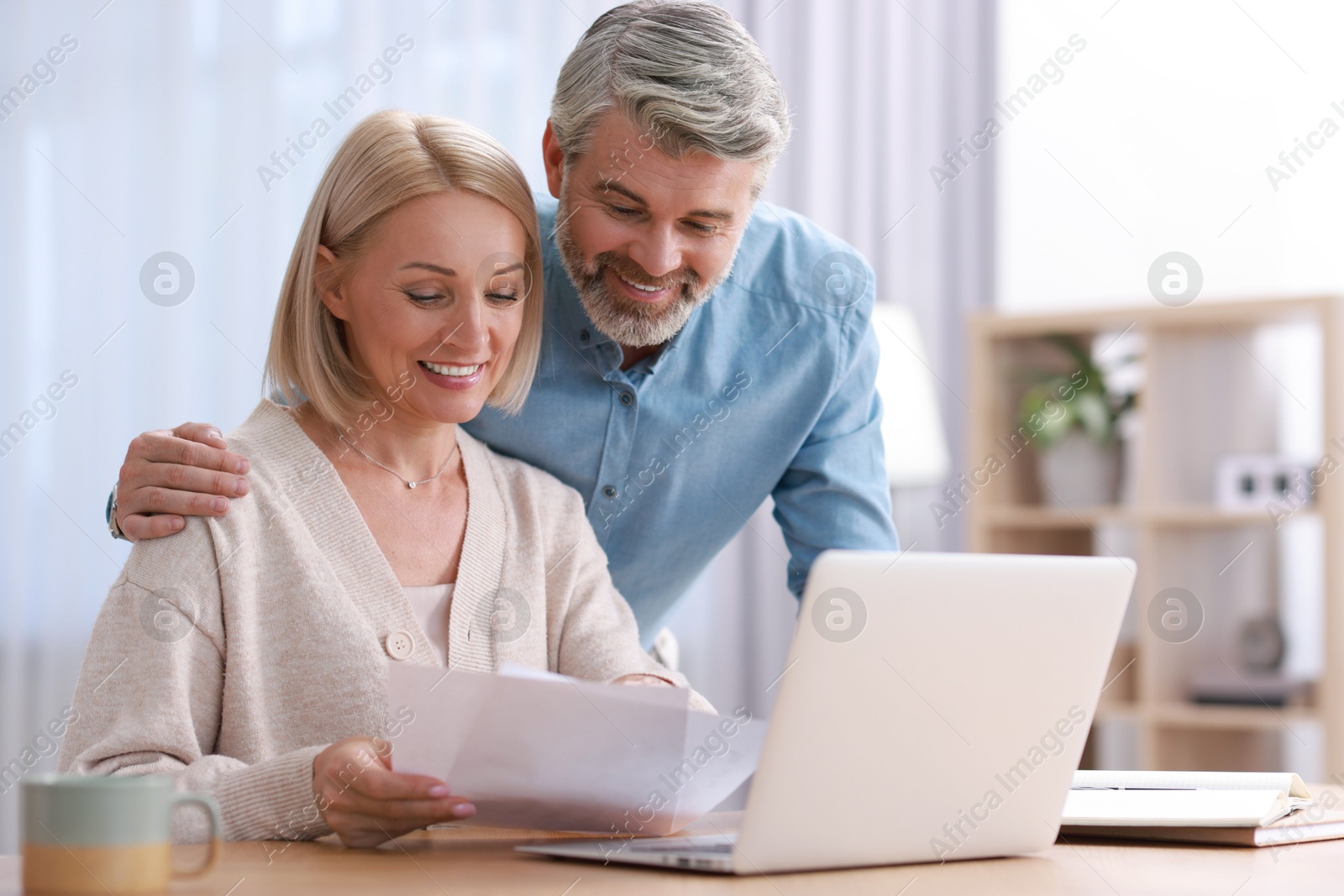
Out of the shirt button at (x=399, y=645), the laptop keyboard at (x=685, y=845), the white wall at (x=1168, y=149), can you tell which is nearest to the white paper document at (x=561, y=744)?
the laptop keyboard at (x=685, y=845)

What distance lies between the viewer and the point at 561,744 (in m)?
0.93

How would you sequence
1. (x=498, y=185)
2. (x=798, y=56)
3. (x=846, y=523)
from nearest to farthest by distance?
(x=498, y=185) → (x=846, y=523) → (x=798, y=56)

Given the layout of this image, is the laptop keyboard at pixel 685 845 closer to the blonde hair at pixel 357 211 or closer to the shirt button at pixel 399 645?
the shirt button at pixel 399 645

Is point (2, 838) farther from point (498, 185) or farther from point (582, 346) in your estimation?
point (498, 185)

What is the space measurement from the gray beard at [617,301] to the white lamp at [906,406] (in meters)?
1.57

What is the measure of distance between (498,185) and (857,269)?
2.08 ft

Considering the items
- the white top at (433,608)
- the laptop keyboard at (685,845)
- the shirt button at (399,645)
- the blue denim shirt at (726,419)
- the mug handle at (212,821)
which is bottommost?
the laptop keyboard at (685,845)

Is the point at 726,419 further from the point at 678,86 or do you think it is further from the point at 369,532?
the point at 369,532

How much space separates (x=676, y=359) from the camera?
5.79ft

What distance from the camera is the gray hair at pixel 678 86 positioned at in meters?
1.51

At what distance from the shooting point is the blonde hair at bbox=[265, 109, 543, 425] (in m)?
1.41

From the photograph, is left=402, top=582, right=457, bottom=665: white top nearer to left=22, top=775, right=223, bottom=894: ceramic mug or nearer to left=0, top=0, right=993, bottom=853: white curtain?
left=22, top=775, right=223, bottom=894: ceramic mug

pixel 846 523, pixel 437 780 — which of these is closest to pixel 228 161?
pixel 846 523

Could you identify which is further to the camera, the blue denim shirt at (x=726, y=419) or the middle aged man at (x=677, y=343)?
the blue denim shirt at (x=726, y=419)
